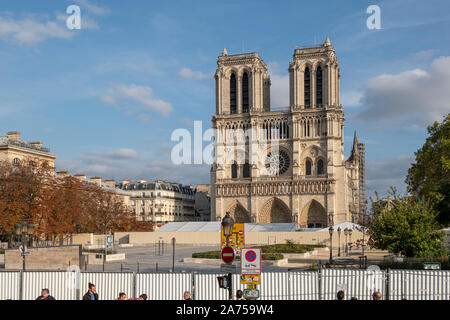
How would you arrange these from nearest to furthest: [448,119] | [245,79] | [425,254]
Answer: [425,254] → [448,119] → [245,79]

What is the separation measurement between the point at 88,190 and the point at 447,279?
5197cm

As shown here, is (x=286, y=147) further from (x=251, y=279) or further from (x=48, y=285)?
(x=251, y=279)

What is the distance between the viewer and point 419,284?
55.3 feet

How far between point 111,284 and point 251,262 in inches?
290

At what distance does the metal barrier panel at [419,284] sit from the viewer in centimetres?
1669

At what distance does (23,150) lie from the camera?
69500mm

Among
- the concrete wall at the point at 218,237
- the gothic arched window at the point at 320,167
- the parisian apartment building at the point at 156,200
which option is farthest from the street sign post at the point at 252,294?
the parisian apartment building at the point at 156,200

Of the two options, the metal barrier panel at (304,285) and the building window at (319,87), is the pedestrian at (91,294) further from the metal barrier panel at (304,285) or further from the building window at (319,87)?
the building window at (319,87)

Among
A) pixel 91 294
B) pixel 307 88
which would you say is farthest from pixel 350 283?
pixel 307 88

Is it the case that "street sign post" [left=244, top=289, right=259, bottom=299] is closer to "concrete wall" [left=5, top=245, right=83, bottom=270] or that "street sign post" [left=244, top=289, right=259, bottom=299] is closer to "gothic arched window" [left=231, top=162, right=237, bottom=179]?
"concrete wall" [left=5, top=245, right=83, bottom=270]

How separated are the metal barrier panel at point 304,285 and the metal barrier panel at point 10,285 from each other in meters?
9.00

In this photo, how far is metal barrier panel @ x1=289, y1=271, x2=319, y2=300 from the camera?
17.1 metres

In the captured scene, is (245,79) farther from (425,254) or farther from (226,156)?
(425,254)
